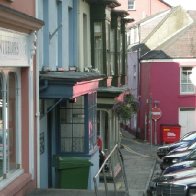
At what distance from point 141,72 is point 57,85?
2800 cm

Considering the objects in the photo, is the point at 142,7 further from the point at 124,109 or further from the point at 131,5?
the point at 124,109

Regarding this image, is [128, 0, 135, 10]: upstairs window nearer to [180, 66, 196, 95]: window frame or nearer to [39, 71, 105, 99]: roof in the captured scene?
[180, 66, 196, 95]: window frame

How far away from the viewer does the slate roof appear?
37062mm

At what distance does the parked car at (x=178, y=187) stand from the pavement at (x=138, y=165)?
244 cm

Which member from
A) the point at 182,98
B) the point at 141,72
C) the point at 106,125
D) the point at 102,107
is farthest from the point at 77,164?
the point at 141,72

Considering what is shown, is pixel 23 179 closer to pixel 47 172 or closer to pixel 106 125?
pixel 47 172

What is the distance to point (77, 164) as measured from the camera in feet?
48.3

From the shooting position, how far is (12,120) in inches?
437

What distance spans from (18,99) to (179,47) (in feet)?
89.6

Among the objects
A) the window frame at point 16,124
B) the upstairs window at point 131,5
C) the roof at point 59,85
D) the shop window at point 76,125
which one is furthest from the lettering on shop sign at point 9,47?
the upstairs window at point 131,5

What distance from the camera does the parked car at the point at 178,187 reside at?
43.6 feet

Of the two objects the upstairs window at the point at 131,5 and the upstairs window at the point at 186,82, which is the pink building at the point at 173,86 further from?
the upstairs window at the point at 131,5

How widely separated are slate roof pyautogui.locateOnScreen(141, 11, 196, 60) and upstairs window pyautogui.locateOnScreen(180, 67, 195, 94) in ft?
2.68

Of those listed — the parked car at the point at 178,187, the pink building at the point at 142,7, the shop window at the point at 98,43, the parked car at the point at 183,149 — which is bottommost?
the parked car at the point at 183,149
